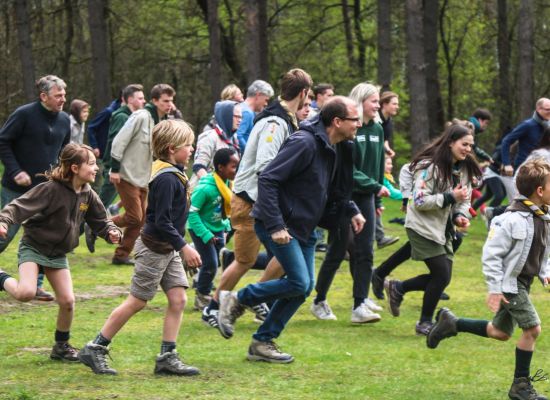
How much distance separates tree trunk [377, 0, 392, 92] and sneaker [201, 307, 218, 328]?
54.9 feet

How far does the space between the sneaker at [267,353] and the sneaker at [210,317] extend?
1464 mm

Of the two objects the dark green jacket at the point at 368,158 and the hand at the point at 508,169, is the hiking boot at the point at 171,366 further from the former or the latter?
the hand at the point at 508,169

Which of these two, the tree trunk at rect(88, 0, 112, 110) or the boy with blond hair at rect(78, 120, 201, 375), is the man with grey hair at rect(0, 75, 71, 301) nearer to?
the boy with blond hair at rect(78, 120, 201, 375)

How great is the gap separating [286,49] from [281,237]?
27.9 m

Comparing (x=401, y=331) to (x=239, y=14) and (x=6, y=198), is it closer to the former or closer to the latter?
(x=6, y=198)

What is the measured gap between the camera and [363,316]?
370 inches

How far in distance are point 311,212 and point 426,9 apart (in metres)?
23.0

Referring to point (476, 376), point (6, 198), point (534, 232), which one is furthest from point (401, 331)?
point (6, 198)

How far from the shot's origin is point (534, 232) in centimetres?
638

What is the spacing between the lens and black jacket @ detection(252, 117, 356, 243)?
23.6 ft

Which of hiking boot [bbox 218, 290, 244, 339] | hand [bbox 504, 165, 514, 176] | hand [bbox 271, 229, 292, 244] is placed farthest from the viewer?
hand [bbox 504, 165, 514, 176]

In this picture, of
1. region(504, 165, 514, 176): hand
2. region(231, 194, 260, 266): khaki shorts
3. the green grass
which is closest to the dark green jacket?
region(231, 194, 260, 266): khaki shorts

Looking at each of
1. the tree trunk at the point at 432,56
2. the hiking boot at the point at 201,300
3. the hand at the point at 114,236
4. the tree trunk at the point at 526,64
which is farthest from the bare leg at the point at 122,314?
the tree trunk at the point at 432,56

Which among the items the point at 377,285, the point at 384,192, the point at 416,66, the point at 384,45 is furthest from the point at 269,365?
the point at 384,45
